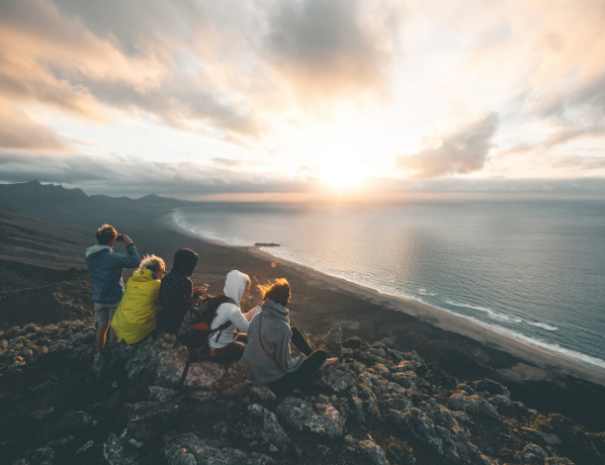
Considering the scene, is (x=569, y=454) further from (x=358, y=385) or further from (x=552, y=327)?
(x=552, y=327)

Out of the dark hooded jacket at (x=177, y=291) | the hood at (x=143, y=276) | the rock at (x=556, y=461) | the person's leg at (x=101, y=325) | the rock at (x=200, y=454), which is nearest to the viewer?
the rock at (x=200, y=454)

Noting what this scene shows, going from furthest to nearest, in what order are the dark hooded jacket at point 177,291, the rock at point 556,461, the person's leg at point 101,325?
the person's leg at point 101,325, the rock at point 556,461, the dark hooded jacket at point 177,291

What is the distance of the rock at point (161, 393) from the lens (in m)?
5.44

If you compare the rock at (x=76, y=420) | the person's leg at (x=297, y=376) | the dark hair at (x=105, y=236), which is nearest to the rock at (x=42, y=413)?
the rock at (x=76, y=420)

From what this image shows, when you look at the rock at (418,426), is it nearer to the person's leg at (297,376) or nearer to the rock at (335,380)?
the rock at (335,380)

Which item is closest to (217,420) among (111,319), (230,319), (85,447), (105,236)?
(230,319)

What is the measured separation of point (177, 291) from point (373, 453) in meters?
5.66

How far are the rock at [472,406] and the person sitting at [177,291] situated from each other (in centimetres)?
946

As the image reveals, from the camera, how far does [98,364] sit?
6332mm

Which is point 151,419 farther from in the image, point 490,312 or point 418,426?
point 490,312

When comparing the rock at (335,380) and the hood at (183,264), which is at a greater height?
the hood at (183,264)

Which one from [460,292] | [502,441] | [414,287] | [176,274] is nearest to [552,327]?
[460,292]

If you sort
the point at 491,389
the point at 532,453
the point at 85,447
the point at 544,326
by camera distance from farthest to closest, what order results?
the point at 544,326 < the point at 491,389 < the point at 532,453 < the point at 85,447

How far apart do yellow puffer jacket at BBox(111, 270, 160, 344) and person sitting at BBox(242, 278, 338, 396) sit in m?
2.81
